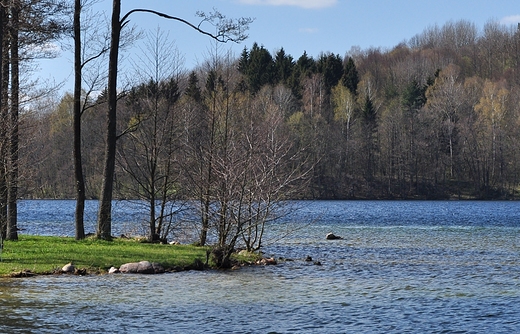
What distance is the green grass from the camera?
20.6 m

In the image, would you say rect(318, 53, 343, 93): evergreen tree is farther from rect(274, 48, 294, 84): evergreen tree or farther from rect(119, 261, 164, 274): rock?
rect(119, 261, 164, 274): rock

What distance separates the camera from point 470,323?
15.7m

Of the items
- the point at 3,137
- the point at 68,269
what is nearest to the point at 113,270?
the point at 68,269

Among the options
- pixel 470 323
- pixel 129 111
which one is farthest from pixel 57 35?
pixel 470 323

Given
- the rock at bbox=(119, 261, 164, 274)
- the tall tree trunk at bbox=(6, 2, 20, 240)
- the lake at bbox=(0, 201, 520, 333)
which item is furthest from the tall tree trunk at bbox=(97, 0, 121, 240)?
the lake at bbox=(0, 201, 520, 333)

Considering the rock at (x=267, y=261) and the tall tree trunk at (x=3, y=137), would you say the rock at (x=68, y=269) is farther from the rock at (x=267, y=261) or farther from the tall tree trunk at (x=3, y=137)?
the rock at (x=267, y=261)

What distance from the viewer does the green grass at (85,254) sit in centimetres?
2056

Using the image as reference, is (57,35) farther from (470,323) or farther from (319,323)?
(470,323)

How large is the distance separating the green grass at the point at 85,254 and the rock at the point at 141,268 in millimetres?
440

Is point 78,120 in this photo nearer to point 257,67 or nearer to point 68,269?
point 68,269

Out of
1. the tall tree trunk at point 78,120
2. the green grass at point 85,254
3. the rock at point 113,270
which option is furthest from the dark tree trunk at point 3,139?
the rock at point 113,270

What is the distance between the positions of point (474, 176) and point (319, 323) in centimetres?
9049

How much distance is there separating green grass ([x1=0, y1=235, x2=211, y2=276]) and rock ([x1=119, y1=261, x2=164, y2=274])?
44cm

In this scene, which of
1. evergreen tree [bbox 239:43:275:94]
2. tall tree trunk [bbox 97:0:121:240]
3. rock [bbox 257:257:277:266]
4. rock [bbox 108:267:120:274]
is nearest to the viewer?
rock [bbox 108:267:120:274]
